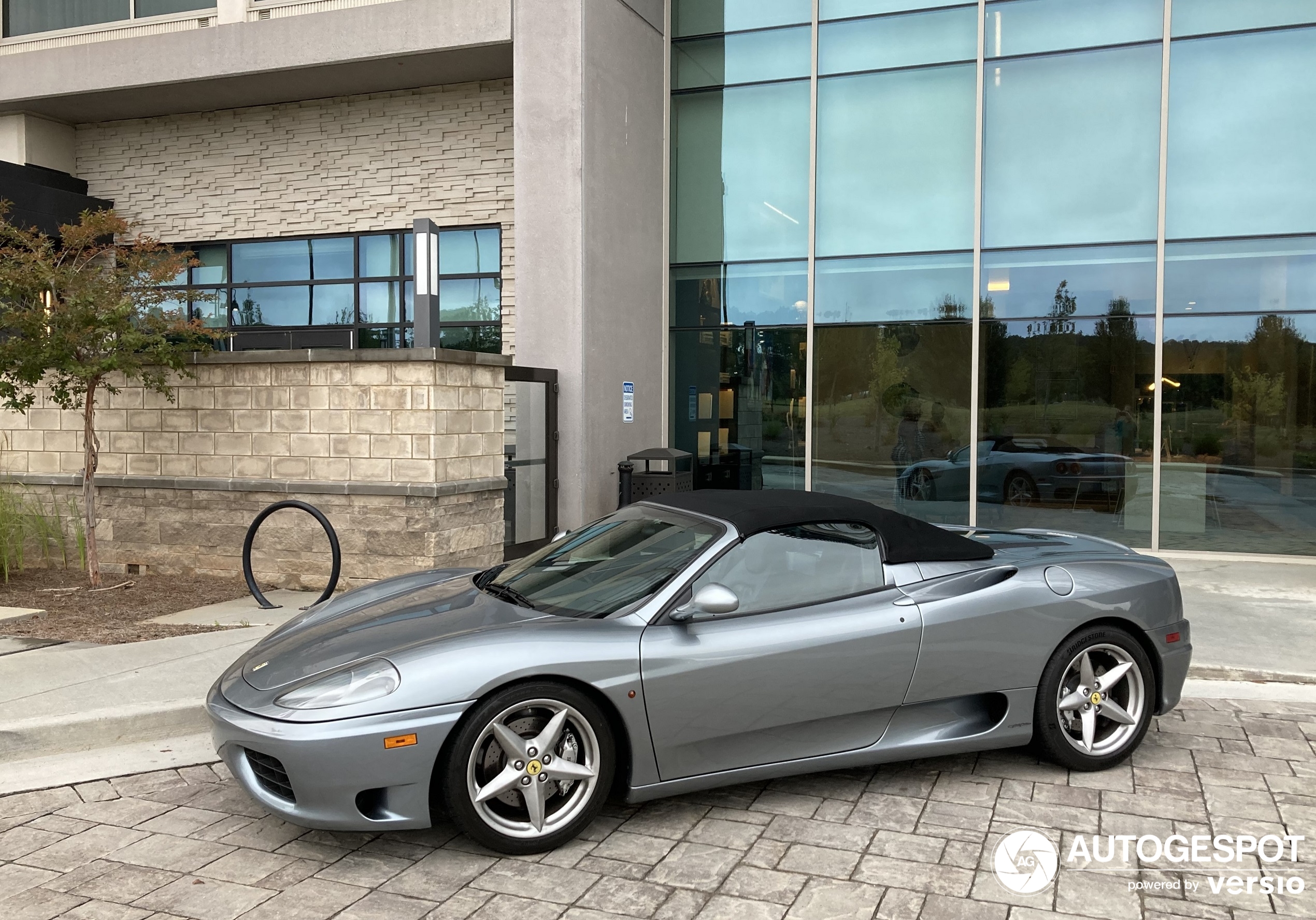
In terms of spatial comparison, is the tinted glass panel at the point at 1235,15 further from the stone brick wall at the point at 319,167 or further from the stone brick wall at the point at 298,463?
the stone brick wall at the point at 298,463

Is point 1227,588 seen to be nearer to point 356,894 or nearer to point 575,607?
point 575,607

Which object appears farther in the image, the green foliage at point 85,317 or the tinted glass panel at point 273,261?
the tinted glass panel at point 273,261

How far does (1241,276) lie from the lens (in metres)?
11.5

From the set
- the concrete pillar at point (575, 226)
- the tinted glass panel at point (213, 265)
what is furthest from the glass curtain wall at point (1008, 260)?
the tinted glass panel at point (213, 265)

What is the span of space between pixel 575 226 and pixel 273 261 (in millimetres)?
5883

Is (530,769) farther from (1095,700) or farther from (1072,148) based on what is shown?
(1072,148)

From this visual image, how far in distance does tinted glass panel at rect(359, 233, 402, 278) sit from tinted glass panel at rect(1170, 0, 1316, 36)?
400 inches

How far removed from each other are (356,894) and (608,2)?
11.1 m

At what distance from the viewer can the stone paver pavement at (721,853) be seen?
3445mm

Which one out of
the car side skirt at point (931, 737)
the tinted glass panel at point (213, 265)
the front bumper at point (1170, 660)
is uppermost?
the tinted glass panel at point (213, 265)

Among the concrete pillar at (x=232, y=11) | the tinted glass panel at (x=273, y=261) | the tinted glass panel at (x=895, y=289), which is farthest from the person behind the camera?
the tinted glass panel at (x=273, y=261)

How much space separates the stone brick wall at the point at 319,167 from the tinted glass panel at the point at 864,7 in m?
4.25

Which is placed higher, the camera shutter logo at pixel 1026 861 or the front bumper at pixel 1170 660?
the front bumper at pixel 1170 660

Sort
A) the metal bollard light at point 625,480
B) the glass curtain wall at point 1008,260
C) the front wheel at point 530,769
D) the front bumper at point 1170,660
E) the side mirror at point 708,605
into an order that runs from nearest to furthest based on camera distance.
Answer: the front wheel at point 530,769, the side mirror at point 708,605, the front bumper at point 1170,660, the glass curtain wall at point 1008,260, the metal bollard light at point 625,480
